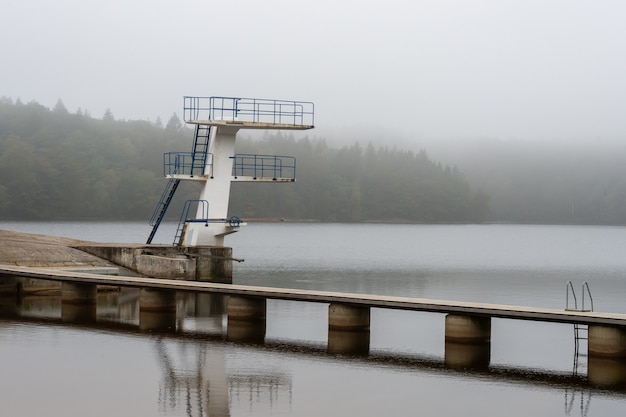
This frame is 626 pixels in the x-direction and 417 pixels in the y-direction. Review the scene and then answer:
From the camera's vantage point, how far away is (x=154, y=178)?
5669 inches

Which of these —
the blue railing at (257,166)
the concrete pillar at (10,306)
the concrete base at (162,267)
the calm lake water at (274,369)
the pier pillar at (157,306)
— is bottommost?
the calm lake water at (274,369)

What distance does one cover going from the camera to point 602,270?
213 feet

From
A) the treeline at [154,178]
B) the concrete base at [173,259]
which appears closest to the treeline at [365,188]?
the treeline at [154,178]

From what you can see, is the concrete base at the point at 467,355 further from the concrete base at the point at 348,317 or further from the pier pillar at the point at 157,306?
the pier pillar at the point at 157,306

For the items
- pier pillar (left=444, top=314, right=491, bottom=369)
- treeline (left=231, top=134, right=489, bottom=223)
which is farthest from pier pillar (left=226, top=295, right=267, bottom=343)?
treeline (left=231, top=134, right=489, bottom=223)

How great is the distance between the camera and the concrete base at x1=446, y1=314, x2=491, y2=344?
74.0 ft

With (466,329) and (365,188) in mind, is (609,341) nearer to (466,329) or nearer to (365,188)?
(466,329)

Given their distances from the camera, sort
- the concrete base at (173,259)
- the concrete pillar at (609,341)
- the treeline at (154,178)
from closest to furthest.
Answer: the concrete pillar at (609,341) → the concrete base at (173,259) → the treeline at (154,178)

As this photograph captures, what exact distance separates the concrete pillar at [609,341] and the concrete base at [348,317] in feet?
18.9

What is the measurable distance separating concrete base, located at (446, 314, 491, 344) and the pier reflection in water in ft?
0.59

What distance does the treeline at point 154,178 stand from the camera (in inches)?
5172

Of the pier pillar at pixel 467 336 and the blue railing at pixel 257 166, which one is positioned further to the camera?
the blue railing at pixel 257 166

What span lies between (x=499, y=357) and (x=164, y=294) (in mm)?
9913

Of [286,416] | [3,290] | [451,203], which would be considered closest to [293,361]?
[286,416]
